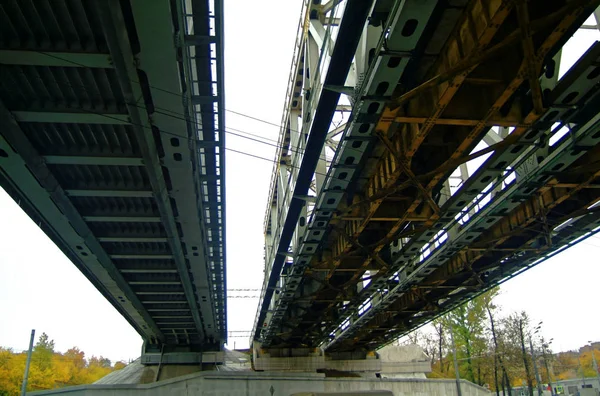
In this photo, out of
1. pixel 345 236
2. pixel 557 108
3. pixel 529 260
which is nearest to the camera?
pixel 557 108

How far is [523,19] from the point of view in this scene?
7.79 meters

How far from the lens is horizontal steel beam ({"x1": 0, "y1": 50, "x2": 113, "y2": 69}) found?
30.9 ft

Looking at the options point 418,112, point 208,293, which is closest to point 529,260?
point 418,112

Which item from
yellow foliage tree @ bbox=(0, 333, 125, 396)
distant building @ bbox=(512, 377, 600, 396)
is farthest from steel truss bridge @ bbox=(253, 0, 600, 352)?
yellow foliage tree @ bbox=(0, 333, 125, 396)

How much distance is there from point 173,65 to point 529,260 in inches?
679

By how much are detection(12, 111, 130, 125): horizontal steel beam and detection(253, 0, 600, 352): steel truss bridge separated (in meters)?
4.56

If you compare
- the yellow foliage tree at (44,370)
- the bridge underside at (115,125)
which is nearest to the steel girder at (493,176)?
the bridge underside at (115,125)

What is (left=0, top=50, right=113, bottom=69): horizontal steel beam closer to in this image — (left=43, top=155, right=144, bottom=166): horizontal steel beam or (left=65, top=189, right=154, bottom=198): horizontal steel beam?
(left=43, top=155, right=144, bottom=166): horizontal steel beam

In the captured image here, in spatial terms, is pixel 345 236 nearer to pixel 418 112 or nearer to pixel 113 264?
pixel 418 112

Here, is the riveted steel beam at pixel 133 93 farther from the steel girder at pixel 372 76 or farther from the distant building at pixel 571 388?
the distant building at pixel 571 388

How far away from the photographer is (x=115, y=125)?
41.1 feet

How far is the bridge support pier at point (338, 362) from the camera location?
4153 cm

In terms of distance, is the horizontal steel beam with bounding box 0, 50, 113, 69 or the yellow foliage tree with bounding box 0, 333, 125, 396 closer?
the horizontal steel beam with bounding box 0, 50, 113, 69

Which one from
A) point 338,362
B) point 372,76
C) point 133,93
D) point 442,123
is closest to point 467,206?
point 442,123
